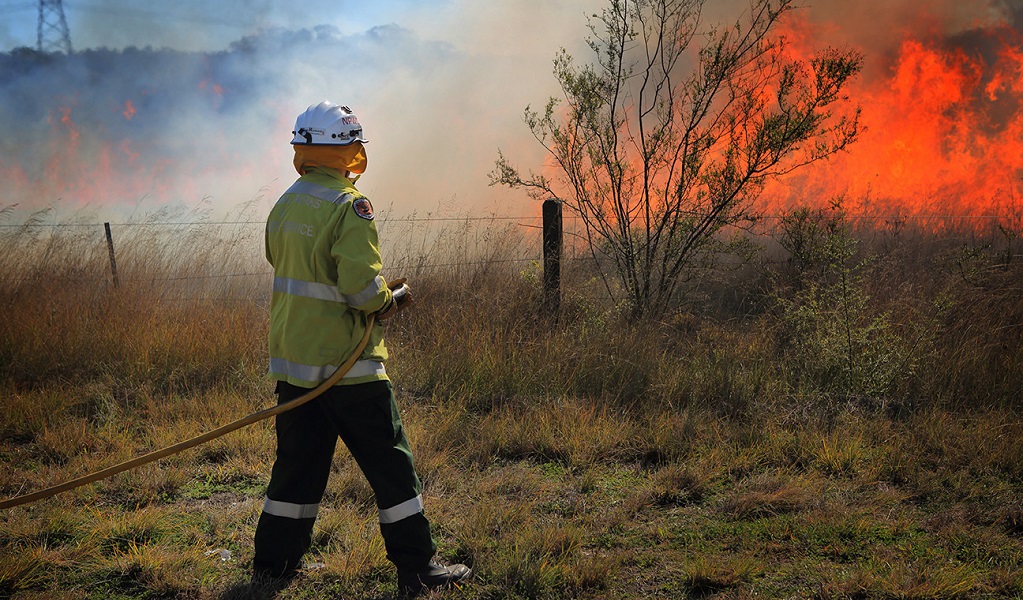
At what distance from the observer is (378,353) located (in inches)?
126

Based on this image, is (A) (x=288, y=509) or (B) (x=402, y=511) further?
(A) (x=288, y=509)

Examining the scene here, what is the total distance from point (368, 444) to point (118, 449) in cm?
262

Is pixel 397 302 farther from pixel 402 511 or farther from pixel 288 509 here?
pixel 288 509

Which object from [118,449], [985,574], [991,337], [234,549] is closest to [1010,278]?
[991,337]

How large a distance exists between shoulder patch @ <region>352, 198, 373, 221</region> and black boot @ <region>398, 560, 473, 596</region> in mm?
1466

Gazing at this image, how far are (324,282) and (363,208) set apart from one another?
1.10 ft

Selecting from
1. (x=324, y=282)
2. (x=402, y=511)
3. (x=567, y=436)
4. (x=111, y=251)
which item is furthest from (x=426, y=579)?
(x=111, y=251)

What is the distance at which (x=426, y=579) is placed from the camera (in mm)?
3223

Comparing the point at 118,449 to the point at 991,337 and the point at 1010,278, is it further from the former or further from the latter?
the point at 1010,278

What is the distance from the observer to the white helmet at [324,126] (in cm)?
318

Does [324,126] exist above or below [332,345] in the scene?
above

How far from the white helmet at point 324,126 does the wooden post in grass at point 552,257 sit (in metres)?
3.91

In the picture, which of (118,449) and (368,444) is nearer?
(368,444)

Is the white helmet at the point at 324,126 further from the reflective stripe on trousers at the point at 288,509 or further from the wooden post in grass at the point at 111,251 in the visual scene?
the wooden post in grass at the point at 111,251
